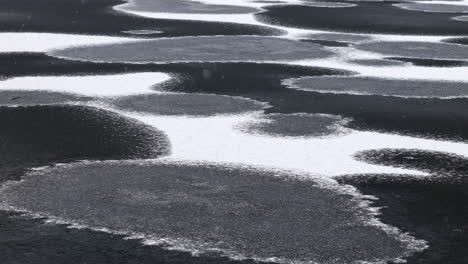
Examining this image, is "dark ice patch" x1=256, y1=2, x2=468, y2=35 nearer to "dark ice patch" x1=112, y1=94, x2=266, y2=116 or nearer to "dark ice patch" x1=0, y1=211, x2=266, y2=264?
"dark ice patch" x1=112, y1=94, x2=266, y2=116

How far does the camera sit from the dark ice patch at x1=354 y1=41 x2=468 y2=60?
551 inches

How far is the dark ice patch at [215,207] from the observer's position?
5590 mm

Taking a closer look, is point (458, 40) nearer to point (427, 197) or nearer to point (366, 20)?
point (366, 20)

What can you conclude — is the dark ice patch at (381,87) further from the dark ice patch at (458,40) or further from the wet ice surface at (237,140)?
the dark ice patch at (458,40)

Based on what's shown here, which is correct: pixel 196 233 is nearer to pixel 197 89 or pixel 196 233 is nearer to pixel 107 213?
pixel 107 213

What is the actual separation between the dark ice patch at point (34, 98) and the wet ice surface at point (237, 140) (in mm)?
33

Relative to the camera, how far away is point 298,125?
905cm

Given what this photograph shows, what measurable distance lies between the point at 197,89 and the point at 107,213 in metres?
4.94

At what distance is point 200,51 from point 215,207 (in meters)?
7.85

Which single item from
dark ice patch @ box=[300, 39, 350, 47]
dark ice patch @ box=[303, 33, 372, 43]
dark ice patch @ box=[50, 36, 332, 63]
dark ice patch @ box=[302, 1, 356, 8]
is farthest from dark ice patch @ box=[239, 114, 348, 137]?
dark ice patch @ box=[302, 1, 356, 8]

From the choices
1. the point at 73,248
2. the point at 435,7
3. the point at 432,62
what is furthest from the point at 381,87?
the point at 435,7

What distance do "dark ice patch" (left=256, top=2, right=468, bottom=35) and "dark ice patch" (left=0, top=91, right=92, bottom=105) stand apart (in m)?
7.95

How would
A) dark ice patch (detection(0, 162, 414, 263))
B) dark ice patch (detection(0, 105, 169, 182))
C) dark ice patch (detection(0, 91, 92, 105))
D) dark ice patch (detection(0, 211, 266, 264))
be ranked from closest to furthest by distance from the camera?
dark ice patch (detection(0, 211, 266, 264))
dark ice patch (detection(0, 162, 414, 263))
dark ice patch (detection(0, 105, 169, 182))
dark ice patch (detection(0, 91, 92, 105))

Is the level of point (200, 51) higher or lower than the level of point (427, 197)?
higher
